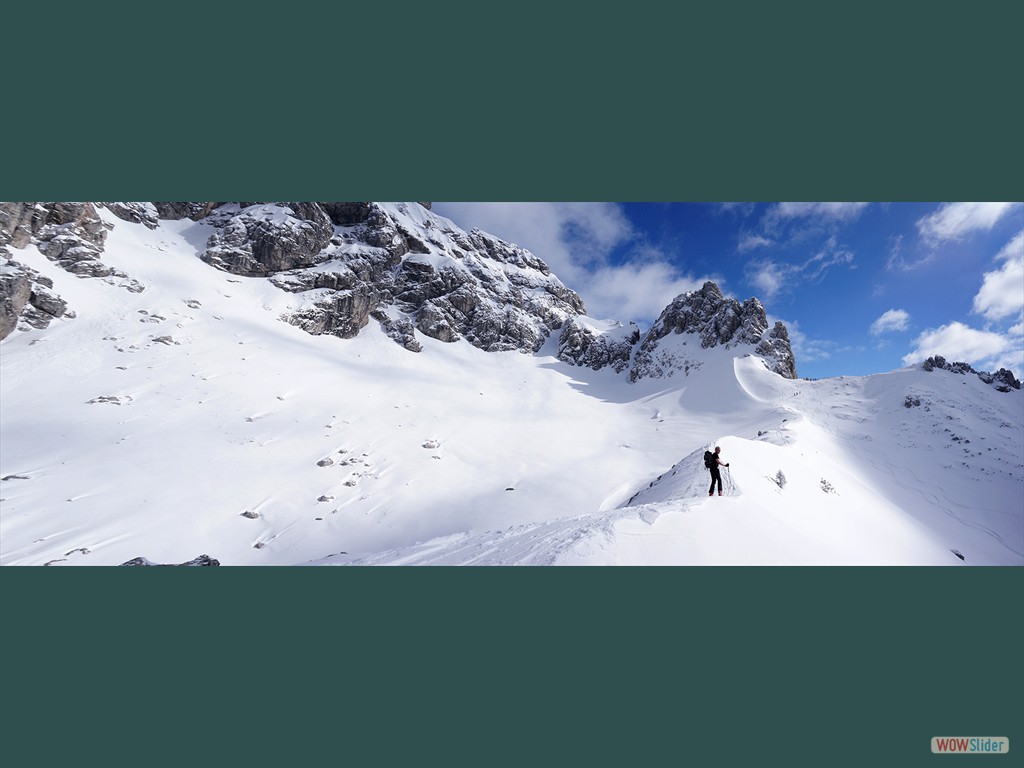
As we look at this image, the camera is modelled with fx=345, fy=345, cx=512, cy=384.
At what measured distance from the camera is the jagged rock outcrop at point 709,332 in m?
35.9

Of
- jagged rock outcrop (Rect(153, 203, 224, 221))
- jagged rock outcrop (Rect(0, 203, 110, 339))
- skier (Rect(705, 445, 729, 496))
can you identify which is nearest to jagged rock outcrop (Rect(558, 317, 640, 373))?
skier (Rect(705, 445, 729, 496))

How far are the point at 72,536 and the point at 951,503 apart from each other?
29348 millimetres

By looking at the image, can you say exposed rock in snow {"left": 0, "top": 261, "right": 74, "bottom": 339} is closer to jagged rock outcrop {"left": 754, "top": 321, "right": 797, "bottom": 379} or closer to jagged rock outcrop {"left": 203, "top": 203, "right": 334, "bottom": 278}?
jagged rock outcrop {"left": 203, "top": 203, "right": 334, "bottom": 278}

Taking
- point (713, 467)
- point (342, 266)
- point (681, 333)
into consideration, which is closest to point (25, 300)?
point (342, 266)

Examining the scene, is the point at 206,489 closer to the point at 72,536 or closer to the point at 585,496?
the point at 72,536

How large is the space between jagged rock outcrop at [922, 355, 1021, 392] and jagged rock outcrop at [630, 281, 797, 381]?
10.1 meters

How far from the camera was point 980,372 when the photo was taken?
23.0 metres

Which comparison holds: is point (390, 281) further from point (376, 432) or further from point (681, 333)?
point (681, 333)

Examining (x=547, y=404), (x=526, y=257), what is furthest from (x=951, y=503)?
(x=526, y=257)

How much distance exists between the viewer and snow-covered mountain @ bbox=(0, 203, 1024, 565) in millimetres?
9086

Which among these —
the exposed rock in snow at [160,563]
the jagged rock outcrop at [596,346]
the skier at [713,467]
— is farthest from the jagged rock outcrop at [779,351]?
the exposed rock in snow at [160,563]

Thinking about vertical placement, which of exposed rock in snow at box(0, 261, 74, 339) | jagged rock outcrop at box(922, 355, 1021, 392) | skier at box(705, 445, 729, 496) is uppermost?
jagged rock outcrop at box(922, 355, 1021, 392)

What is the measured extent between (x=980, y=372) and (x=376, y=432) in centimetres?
3989

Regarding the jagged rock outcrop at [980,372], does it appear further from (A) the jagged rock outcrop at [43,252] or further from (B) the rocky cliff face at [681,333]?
(A) the jagged rock outcrop at [43,252]
